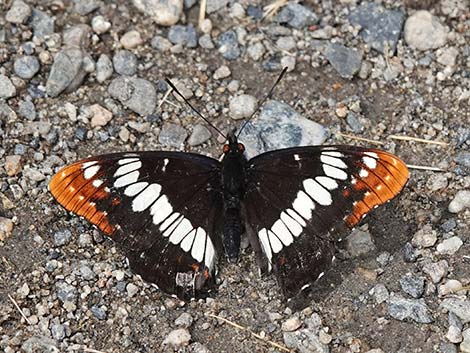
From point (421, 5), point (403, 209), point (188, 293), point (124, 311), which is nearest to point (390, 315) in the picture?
point (403, 209)

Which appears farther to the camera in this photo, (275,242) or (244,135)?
(244,135)

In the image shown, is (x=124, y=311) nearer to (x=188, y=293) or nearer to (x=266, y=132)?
(x=188, y=293)

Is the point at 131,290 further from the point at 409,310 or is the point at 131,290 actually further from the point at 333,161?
the point at 409,310

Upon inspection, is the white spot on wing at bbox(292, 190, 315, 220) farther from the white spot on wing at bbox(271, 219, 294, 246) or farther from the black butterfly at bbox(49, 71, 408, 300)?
the white spot on wing at bbox(271, 219, 294, 246)

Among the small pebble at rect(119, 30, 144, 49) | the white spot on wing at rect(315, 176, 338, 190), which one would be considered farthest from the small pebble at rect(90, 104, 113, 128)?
the white spot on wing at rect(315, 176, 338, 190)

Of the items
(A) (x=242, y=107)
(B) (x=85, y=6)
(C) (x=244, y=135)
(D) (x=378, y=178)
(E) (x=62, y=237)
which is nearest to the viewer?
(D) (x=378, y=178)

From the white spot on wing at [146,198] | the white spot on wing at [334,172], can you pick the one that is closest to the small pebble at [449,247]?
the white spot on wing at [334,172]

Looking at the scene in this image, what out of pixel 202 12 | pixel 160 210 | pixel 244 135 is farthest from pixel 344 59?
pixel 160 210
